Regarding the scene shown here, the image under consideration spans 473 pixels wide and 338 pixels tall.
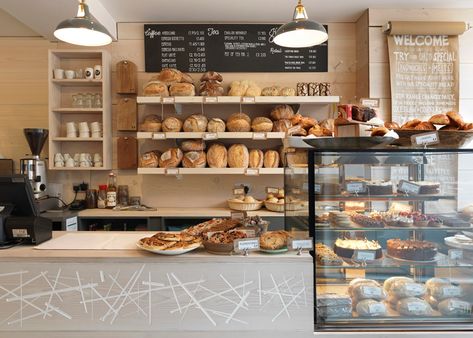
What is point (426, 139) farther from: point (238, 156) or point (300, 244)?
point (238, 156)

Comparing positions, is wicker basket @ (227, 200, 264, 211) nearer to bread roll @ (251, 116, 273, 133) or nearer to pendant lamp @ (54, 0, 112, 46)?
bread roll @ (251, 116, 273, 133)

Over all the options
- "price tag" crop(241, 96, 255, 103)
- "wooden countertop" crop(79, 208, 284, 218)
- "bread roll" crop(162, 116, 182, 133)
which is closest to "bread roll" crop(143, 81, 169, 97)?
"bread roll" crop(162, 116, 182, 133)

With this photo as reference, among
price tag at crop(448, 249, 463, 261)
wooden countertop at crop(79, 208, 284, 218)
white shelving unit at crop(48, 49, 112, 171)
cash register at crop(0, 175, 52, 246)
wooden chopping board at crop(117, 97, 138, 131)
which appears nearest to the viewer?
cash register at crop(0, 175, 52, 246)

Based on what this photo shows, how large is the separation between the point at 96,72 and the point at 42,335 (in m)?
2.56

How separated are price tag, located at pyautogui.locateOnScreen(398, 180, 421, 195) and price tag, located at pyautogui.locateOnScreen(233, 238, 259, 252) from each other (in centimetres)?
74

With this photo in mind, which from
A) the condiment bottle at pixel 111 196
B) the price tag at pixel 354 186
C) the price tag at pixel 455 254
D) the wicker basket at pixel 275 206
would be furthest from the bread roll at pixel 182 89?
the price tag at pixel 455 254

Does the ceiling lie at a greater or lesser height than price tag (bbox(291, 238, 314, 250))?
greater

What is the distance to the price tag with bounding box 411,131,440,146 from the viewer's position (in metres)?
1.55

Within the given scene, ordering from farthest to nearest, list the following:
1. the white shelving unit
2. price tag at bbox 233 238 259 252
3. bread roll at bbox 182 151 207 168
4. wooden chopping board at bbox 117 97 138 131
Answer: wooden chopping board at bbox 117 97 138 131 < the white shelving unit < bread roll at bbox 182 151 207 168 < price tag at bbox 233 238 259 252

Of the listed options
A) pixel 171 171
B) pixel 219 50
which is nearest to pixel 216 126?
pixel 171 171

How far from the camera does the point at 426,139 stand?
1.56m

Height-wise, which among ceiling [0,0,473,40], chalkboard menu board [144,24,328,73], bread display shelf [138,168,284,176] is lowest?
bread display shelf [138,168,284,176]

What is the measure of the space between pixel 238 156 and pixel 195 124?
0.49 m

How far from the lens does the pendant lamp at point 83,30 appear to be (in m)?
1.82
